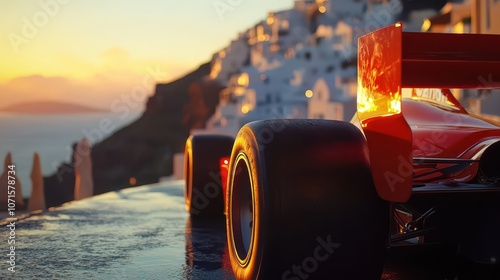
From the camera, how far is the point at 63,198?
124812mm

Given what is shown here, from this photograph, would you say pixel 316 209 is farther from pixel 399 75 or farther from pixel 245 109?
pixel 245 109

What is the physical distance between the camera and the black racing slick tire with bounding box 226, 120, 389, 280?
2748mm

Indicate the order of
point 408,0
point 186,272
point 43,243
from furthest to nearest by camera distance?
point 408,0, point 43,243, point 186,272

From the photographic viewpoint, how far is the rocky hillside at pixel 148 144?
136 meters

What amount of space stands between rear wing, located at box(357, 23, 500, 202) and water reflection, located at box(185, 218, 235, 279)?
4.75 ft

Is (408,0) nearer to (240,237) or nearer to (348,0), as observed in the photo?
(348,0)

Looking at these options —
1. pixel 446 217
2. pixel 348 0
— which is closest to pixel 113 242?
pixel 446 217

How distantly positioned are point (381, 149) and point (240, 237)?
37.9 inches

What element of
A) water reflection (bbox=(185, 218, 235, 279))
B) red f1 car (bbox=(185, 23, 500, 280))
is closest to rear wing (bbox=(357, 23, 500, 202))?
red f1 car (bbox=(185, 23, 500, 280))

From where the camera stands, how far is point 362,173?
2824 millimetres

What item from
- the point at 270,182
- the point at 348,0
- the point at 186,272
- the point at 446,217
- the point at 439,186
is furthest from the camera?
the point at 348,0

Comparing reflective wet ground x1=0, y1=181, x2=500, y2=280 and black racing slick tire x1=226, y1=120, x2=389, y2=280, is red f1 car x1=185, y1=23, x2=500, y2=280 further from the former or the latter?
reflective wet ground x1=0, y1=181, x2=500, y2=280

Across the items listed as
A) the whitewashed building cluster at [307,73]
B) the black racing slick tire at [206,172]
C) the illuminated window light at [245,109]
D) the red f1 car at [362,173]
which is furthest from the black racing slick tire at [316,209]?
the illuminated window light at [245,109]

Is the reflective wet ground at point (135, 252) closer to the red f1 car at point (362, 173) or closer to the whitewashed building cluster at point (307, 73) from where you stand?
the red f1 car at point (362, 173)
